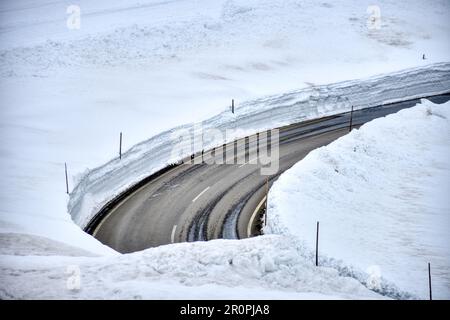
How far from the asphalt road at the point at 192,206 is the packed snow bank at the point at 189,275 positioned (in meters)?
2.51

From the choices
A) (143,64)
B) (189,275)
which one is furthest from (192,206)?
(143,64)

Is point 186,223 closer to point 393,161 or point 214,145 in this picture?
point 214,145

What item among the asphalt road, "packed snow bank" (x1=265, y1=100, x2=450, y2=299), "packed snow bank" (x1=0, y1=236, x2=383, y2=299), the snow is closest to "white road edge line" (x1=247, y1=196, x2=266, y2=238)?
the asphalt road

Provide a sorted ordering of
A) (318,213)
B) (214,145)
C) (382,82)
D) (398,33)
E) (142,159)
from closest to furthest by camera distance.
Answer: (318,213) < (142,159) < (214,145) < (382,82) < (398,33)

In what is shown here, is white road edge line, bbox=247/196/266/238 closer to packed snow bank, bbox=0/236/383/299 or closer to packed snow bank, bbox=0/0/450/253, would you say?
packed snow bank, bbox=0/236/383/299

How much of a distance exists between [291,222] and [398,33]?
27.4m

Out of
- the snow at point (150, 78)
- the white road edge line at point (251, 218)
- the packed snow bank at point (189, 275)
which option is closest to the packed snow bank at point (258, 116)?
the snow at point (150, 78)

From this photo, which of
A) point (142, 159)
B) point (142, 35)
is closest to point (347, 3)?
point (142, 35)

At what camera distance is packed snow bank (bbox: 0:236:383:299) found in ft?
48.6

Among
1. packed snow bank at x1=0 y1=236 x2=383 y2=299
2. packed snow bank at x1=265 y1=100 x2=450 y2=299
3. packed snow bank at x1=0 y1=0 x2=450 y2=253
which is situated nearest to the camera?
packed snow bank at x1=0 y1=236 x2=383 y2=299

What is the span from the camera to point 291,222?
1941cm

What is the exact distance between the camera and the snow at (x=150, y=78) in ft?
70.8

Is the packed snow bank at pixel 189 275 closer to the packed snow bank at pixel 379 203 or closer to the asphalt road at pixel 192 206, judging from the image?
the packed snow bank at pixel 379 203

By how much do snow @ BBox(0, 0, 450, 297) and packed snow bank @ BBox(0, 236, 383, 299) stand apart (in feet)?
1.26
